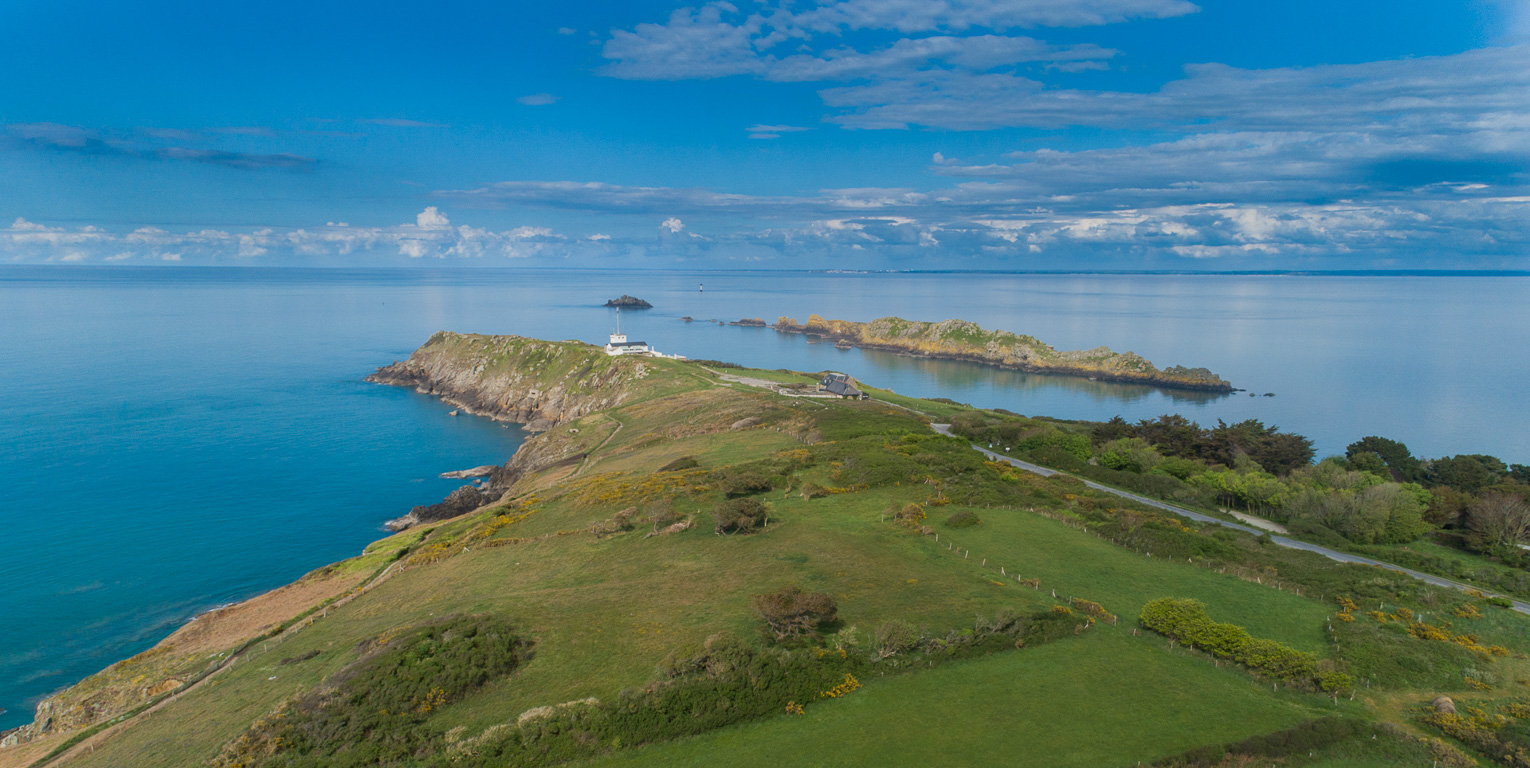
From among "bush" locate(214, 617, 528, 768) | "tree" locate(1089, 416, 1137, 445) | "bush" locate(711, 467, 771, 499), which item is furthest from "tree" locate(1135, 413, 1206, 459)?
"bush" locate(214, 617, 528, 768)

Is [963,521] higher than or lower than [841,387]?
lower

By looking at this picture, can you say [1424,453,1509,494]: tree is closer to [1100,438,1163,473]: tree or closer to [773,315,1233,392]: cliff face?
[1100,438,1163,473]: tree

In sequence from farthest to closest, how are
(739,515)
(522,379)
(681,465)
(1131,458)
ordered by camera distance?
(522,379)
(1131,458)
(681,465)
(739,515)

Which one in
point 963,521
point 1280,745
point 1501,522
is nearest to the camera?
point 1280,745

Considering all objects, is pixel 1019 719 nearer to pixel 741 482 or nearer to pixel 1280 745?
pixel 1280 745

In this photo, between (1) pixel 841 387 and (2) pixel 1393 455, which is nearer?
(2) pixel 1393 455

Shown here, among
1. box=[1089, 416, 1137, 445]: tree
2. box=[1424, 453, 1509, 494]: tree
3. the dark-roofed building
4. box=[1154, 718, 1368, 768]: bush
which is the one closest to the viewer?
box=[1154, 718, 1368, 768]: bush

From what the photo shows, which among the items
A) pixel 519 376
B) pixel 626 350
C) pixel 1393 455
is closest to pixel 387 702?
pixel 1393 455
